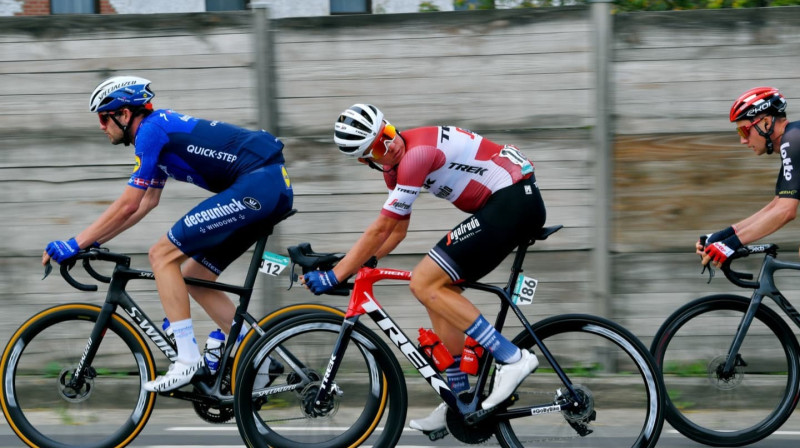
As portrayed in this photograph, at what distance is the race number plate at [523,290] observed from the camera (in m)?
4.53

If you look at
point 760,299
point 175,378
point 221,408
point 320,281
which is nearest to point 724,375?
point 760,299

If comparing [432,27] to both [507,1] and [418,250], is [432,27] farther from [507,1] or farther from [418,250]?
[507,1]

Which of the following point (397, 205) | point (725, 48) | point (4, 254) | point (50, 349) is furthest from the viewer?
point (4, 254)

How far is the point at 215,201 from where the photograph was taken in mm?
4844

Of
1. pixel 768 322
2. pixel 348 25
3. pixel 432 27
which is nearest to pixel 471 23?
pixel 432 27

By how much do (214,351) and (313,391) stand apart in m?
0.63

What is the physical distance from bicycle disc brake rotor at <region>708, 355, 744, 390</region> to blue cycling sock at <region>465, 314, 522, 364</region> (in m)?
1.41

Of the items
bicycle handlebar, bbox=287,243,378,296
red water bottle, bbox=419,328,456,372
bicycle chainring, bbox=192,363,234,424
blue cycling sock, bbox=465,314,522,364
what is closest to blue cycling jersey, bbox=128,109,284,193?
bicycle handlebar, bbox=287,243,378,296

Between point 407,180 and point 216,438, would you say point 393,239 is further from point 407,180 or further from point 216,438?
point 216,438

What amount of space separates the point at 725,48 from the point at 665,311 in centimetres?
182

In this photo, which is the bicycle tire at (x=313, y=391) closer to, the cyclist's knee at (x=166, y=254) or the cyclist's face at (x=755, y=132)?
the cyclist's knee at (x=166, y=254)

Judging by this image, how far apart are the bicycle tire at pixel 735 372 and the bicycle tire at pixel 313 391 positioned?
162 centimetres

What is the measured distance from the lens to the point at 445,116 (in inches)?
249

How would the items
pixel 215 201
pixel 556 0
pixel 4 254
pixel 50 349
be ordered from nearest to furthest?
pixel 215 201 → pixel 50 349 → pixel 4 254 → pixel 556 0
